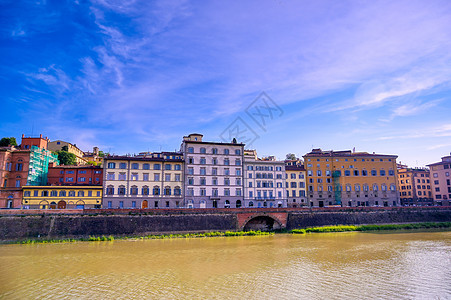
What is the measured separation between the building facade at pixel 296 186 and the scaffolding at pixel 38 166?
4649cm

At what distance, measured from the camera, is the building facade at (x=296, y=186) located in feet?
215

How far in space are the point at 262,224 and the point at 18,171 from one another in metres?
40.5

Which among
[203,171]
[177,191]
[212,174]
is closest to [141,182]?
[177,191]

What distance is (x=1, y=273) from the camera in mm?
23672

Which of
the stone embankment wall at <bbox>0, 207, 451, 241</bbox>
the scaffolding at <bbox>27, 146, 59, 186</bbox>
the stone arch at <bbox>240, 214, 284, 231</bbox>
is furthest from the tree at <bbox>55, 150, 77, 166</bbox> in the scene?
the stone arch at <bbox>240, 214, 284, 231</bbox>

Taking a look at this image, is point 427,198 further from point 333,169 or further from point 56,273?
point 56,273

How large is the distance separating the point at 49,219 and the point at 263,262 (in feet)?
97.3

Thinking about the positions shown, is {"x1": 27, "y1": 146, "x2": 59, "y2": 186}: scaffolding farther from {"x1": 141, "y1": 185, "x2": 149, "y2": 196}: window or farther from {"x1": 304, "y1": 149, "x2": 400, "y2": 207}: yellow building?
{"x1": 304, "y1": 149, "x2": 400, "y2": 207}: yellow building

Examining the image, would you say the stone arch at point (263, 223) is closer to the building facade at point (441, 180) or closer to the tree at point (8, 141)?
the building facade at point (441, 180)

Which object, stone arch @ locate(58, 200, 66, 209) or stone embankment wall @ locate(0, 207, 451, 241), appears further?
stone arch @ locate(58, 200, 66, 209)

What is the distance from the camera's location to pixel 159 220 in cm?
4491

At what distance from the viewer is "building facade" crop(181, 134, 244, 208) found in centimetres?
5662

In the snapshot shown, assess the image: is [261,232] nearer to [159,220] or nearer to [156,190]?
[159,220]

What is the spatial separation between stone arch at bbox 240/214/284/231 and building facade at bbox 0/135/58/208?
3604 cm
